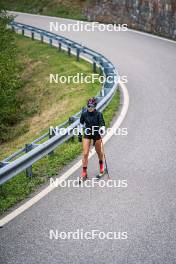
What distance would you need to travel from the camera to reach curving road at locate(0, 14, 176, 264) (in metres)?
6.79

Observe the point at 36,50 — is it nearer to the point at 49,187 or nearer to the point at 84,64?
A: the point at 84,64

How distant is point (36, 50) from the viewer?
30531mm

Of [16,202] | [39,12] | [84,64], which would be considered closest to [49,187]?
[16,202]

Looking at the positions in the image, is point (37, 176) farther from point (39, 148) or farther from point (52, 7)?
point (52, 7)

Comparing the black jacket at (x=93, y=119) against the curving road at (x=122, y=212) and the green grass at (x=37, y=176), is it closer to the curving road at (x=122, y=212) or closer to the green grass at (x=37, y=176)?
the curving road at (x=122, y=212)

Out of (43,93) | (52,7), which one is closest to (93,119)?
(43,93)

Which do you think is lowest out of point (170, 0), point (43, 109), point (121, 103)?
point (43, 109)

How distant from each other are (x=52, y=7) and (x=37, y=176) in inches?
1383

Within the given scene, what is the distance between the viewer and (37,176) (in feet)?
32.5

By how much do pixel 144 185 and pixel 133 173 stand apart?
71 centimetres

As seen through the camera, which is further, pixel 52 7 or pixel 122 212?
pixel 52 7

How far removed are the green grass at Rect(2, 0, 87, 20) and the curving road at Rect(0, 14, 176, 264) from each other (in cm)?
2673

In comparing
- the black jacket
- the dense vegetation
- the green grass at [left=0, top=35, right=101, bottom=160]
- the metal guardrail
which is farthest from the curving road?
the dense vegetation

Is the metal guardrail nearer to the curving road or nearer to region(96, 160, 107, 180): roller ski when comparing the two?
the curving road
